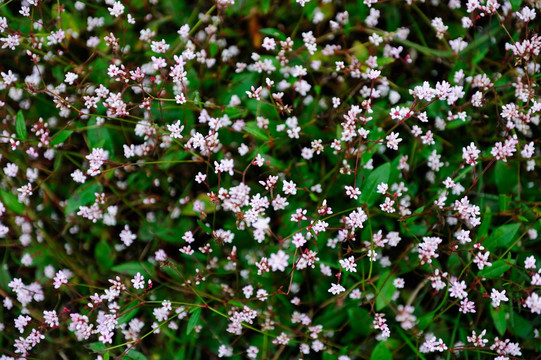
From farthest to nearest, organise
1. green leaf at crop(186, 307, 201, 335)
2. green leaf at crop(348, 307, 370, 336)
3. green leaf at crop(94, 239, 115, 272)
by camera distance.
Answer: green leaf at crop(94, 239, 115, 272), green leaf at crop(348, 307, 370, 336), green leaf at crop(186, 307, 201, 335)

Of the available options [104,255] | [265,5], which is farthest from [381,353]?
[265,5]

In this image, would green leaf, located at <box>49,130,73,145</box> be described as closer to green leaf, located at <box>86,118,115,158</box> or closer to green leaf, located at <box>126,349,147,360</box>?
green leaf, located at <box>86,118,115,158</box>

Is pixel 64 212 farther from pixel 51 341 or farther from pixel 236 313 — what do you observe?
pixel 236 313

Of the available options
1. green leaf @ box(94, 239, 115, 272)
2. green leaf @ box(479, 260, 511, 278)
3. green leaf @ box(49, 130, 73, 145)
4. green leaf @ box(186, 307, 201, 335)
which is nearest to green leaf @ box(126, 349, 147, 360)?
green leaf @ box(186, 307, 201, 335)

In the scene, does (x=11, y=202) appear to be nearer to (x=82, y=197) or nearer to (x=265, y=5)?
(x=82, y=197)

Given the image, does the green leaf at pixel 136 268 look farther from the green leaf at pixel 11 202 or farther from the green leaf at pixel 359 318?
the green leaf at pixel 359 318

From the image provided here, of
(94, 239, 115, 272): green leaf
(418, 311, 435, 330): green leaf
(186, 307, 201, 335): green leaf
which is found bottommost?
(186, 307, 201, 335): green leaf

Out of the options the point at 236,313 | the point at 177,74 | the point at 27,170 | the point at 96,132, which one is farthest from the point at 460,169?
the point at 27,170
